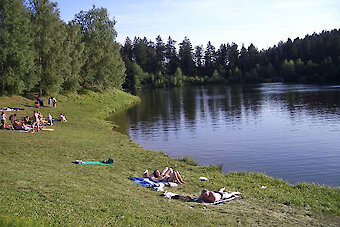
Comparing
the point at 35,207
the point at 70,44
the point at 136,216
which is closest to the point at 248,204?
the point at 136,216

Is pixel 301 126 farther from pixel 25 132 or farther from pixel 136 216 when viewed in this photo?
pixel 136 216

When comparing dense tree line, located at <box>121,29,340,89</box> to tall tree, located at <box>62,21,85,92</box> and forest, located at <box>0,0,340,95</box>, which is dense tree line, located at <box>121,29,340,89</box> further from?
tall tree, located at <box>62,21,85,92</box>

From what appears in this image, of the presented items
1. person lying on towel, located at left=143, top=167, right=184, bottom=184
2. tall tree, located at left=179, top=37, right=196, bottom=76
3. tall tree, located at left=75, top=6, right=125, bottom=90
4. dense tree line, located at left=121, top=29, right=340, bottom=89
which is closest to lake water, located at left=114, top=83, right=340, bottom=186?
person lying on towel, located at left=143, top=167, right=184, bottom=184

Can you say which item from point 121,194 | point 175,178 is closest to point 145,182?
point 175,178

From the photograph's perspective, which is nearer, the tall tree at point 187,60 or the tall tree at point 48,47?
the tall tree at point 48,47

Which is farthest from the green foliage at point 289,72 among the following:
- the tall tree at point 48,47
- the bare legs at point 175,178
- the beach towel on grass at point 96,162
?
the bare legs at point 175,178

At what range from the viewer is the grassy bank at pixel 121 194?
12391 millimetres

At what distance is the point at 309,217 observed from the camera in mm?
14961

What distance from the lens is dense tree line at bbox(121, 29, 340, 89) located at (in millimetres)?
151625

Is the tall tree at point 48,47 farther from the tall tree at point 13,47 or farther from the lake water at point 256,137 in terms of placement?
the lake water at point 256,137

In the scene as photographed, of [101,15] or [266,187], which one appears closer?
[266,187]

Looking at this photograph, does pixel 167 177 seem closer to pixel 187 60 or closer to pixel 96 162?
pixel 96 162

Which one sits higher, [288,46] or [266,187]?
[288,46]

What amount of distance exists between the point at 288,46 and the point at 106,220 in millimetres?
188141
